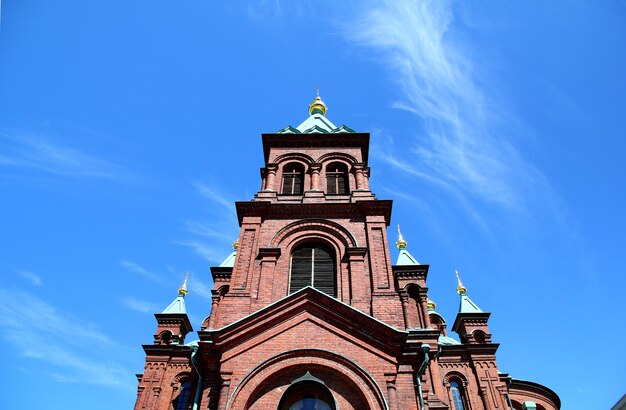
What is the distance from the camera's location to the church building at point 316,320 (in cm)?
1184

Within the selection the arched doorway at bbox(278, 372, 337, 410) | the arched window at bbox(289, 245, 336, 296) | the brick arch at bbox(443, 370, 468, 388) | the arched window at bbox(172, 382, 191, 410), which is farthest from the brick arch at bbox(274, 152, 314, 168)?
the brick arch at bbox(443, 370, 468, 388)

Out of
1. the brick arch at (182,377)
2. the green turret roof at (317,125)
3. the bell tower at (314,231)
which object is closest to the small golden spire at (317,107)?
the green turret roof at (317,125)

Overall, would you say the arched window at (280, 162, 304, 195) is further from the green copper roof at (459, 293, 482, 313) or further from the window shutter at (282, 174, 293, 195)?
the green copper roof at (459, 293, 482, 313)

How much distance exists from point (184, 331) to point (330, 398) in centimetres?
1559

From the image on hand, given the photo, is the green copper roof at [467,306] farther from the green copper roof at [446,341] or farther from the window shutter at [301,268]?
the window shutter at [301,268]

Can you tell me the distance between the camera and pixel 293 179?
2008cm

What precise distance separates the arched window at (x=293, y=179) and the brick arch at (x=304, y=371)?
27.4 feet

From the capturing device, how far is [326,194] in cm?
1867

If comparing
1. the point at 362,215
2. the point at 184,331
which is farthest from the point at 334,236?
the point at 184,331

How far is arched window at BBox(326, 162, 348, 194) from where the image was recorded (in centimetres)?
1947

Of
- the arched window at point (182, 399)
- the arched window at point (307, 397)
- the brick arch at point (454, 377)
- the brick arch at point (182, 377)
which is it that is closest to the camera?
the arched window at point (307, 397)

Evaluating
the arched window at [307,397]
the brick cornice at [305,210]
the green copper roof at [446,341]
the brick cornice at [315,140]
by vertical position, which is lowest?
the arched window at [307,397]

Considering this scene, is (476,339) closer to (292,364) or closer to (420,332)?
(420,332)

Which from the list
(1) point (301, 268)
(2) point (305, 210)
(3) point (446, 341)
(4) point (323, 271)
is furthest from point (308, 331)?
(3) point (446, 341)
